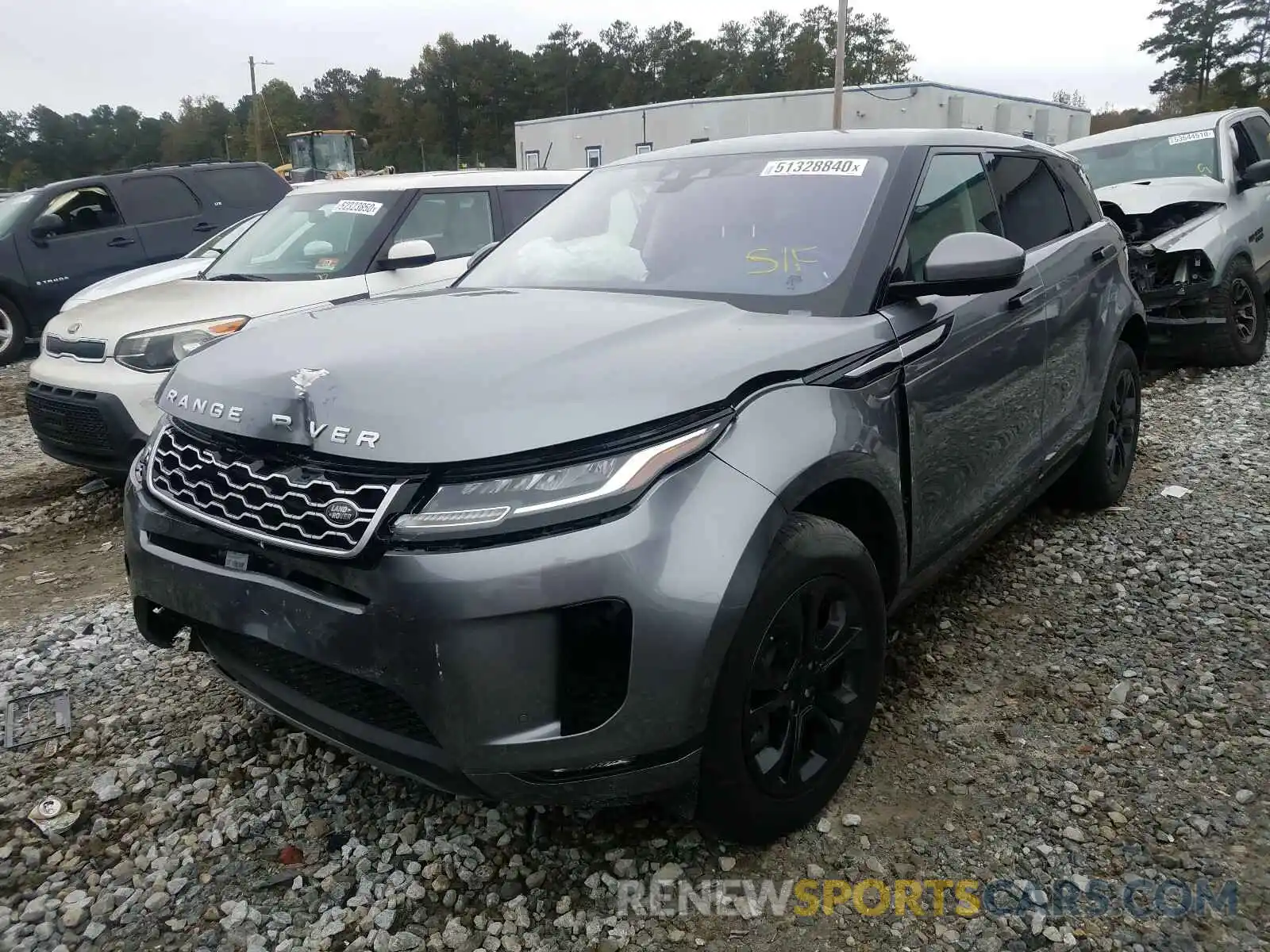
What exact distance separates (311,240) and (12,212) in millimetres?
6052

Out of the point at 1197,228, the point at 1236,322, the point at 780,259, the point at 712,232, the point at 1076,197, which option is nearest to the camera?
the point at 780,259

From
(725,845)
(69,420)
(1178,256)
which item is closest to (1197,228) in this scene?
(1178,256)

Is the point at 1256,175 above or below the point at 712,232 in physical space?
above

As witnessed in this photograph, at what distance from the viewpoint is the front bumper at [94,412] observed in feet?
14.9

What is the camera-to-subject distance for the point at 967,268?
2.49m

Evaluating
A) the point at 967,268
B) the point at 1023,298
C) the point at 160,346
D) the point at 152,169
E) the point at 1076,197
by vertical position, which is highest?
the point at 152,169

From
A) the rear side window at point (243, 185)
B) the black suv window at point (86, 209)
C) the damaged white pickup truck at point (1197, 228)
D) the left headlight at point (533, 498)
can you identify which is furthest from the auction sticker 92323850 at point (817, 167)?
the black suv window at point (86, 209)

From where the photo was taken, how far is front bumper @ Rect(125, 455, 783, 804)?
68.6 inches

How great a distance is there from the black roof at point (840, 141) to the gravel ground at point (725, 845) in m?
1.72

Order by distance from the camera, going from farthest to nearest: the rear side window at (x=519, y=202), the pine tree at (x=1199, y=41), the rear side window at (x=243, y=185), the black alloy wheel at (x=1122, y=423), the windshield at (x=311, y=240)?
the pine tree at (x=1199, y=41), the rear side window at (x=243, y=185), the rear side window at (x=519, y=202), the windshield at (x=311, y=240), the black alloy wheel at (x=1122, y=423)

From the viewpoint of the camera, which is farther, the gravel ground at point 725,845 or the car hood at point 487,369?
the gravel ground at point 725,845

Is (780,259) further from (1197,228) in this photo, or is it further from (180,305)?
(1197,228)

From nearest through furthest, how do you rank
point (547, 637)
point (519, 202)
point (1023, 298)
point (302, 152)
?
point (547, 637) → point (1023, 298) → point (519, 202) → point (302, 152)

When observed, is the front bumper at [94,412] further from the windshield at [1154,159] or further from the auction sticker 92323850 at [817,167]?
the windshield at [1154,159]
